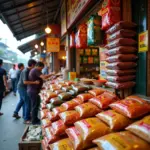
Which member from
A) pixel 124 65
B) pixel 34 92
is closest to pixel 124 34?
pixel 124 65

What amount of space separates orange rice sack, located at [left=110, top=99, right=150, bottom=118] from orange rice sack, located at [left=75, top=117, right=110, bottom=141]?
237 millimetres

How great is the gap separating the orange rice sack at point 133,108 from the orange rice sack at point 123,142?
22 centimetres

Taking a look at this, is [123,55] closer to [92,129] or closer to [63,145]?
[92,129]

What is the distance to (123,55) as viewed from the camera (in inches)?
84.8

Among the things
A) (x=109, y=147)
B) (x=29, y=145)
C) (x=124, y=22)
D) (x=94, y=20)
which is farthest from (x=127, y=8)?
(x=29, y=145)

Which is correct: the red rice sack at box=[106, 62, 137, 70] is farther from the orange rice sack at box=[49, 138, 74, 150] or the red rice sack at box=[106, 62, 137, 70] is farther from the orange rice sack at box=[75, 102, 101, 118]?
the orange rice sack at box=[49, 138, 74, 150]

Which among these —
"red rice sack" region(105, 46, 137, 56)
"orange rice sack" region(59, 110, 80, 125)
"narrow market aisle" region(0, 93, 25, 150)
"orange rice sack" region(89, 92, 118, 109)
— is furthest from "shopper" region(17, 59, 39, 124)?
"red rice sack" region(105, 46, 137, 56)

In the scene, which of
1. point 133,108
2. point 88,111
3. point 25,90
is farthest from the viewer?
point 25,90

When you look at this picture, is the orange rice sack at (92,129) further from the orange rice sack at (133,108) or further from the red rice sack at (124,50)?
the red rice sack at (124,50)

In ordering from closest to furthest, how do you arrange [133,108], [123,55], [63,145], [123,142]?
1. [123,142]
2. [133,108]
3. [63,145]
4. [123,55]

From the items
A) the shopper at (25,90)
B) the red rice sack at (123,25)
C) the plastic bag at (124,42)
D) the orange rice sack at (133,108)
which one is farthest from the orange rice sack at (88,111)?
the shopper at (25,90)

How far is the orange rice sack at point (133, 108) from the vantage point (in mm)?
1716

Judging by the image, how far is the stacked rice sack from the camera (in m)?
2.16

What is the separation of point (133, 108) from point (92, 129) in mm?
441
